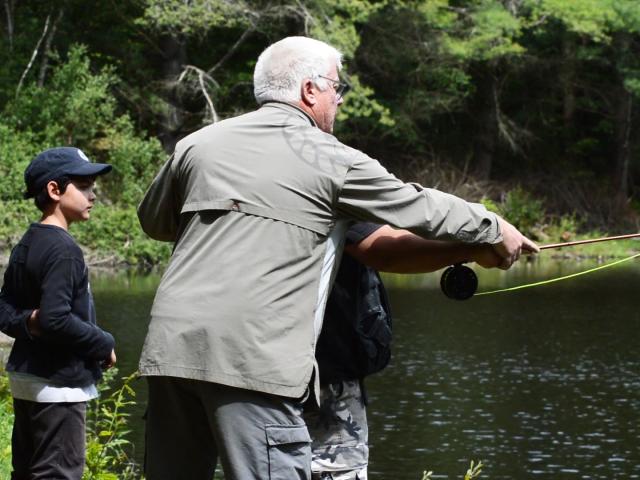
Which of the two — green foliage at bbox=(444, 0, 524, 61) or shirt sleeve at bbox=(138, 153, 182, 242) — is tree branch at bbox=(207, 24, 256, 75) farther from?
shirt sleeve at bbox=(138, 153, 182, 242)

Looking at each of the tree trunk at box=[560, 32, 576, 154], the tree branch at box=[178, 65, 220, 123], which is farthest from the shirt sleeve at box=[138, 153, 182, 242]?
the tree trunk at box=[560, 32, 576, 154]

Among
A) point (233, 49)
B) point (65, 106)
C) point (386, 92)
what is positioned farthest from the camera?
point (386, 92)

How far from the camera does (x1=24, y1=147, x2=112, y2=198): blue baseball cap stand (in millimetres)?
4129

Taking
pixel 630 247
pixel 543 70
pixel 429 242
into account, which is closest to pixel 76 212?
pixel 429 242

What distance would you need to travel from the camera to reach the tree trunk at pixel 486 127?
3344cm

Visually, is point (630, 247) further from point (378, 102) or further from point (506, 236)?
point (506, 236)

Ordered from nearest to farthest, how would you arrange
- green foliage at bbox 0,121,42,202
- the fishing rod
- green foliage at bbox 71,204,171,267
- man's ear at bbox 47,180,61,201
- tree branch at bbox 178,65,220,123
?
the fishing rod, man's ear at bbox 47,180,61,201, green foliage at bbox 71,204,171,267, green foliage at bbox 0,121,42,202, tree branch at bbox 178,65,220,123

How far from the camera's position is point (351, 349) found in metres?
3.36

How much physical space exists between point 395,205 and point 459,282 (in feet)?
1.76

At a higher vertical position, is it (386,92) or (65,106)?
(386,92)

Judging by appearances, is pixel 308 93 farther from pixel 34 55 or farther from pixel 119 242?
pixel 34 55

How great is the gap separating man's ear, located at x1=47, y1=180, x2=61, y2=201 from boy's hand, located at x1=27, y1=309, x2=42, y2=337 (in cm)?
39

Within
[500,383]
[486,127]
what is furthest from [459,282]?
[486,127]

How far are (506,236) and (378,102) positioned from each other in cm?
2871
